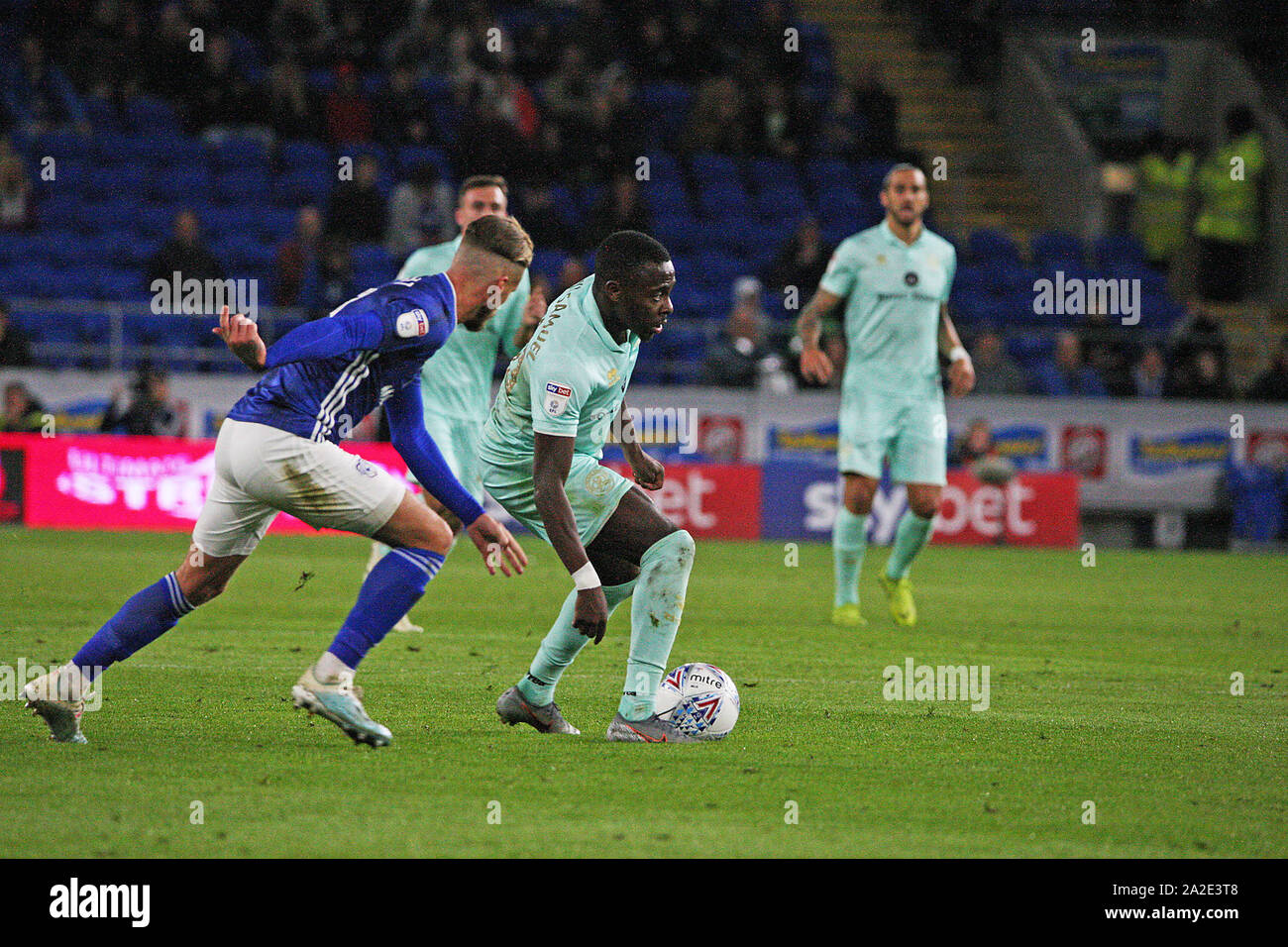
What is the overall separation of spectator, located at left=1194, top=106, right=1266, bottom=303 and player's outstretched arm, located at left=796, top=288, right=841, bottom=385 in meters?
13.4

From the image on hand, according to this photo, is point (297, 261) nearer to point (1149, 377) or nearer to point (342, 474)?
point (1149, 377)

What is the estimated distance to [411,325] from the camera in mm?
6012

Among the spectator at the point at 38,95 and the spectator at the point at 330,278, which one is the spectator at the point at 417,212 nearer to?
the spectator at the point at 330,278

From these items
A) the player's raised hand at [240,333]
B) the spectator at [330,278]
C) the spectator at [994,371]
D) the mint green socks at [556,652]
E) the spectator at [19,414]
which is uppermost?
the spectator at [330,278]

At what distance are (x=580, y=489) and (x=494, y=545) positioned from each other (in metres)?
0.54

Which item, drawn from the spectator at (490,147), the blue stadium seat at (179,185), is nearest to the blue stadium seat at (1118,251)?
the spectator at (490,147)

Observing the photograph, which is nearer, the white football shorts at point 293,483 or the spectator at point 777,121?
the white football shorts at point 293,483

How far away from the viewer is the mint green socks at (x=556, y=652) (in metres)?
6.53

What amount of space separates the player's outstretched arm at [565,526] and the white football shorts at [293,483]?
512 millimetres

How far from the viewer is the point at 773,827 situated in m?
5.04

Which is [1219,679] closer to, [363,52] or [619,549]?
[619,549]

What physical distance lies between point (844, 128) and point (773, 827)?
800 inches
